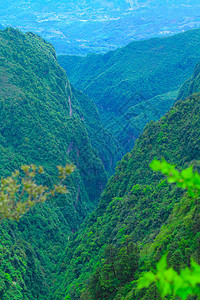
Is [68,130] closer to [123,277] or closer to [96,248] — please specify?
[96,248]

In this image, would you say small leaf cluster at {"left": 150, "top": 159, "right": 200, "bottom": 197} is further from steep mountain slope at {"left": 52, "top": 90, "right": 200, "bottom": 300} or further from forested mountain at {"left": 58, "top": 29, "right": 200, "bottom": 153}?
forested mountain at {"left": 58, "top": 29, "right": 200, "bottom": 153}

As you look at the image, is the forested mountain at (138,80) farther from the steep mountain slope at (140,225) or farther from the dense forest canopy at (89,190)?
the steep mountain slope at (140,225)

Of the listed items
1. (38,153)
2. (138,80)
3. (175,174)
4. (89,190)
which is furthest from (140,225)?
(138,80)

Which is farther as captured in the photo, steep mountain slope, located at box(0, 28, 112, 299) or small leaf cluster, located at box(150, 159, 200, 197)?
steep mountain slope, located at box(0, 28, 112, 299)

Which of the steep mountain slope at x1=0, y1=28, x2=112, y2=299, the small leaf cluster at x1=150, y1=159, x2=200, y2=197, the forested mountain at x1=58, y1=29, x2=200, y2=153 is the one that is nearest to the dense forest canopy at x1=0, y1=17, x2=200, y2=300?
the small leaf cluster at x1=150, y1=159, x2=200, y2=197

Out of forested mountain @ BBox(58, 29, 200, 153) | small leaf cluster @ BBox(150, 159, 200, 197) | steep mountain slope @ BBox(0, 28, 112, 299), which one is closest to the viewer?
small leaf cluster @ BBox(150, 159, 200, 197)

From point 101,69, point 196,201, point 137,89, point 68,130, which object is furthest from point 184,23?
point 196,201

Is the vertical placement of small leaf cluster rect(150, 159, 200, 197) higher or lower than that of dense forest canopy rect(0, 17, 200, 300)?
lower
